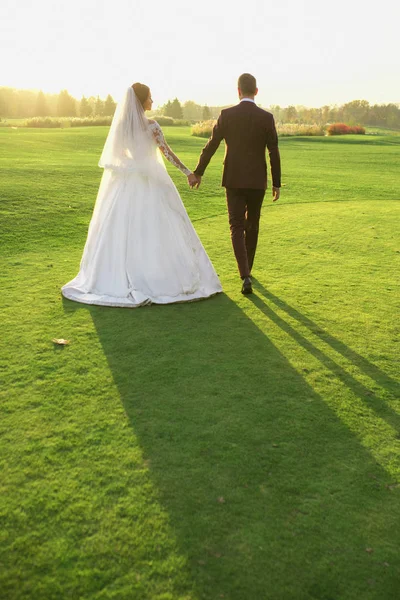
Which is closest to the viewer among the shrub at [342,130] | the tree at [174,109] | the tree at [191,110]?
the shrub at [342,130]

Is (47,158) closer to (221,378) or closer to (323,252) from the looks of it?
(323,252)

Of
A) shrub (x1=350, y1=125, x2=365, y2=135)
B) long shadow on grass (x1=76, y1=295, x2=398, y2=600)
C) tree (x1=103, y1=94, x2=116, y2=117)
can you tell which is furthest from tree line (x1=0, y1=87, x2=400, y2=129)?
long shadow on grass (x1=76, y1=295, x2=398, y2=600)

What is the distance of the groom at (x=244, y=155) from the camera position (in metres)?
6.60

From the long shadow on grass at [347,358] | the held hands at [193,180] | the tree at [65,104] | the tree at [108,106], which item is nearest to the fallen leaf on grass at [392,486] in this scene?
the long shadow on grass at [347,358]

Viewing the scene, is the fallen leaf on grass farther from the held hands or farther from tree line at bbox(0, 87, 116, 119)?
tree line at bbox(0, 87, 116, 119)

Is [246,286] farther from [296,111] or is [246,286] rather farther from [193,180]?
[296,111]

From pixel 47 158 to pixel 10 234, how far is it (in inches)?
503

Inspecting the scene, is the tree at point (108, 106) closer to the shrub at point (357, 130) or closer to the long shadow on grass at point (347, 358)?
the shrub at point (357, 130)

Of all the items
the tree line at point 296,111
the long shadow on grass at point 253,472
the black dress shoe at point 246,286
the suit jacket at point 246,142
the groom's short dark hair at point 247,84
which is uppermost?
the tree line at point 296,111

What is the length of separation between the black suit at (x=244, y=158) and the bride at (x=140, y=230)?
558mm

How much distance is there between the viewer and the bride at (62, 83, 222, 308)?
652 centimetres

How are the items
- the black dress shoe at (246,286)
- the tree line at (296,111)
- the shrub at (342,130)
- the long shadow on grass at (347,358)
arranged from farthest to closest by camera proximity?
the tree line at (296,111)
the shrub at (342,130)
the black dress shoe at (246,286)
the long shadow on grass at (347,358)

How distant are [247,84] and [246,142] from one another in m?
0.67

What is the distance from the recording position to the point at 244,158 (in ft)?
22.1
